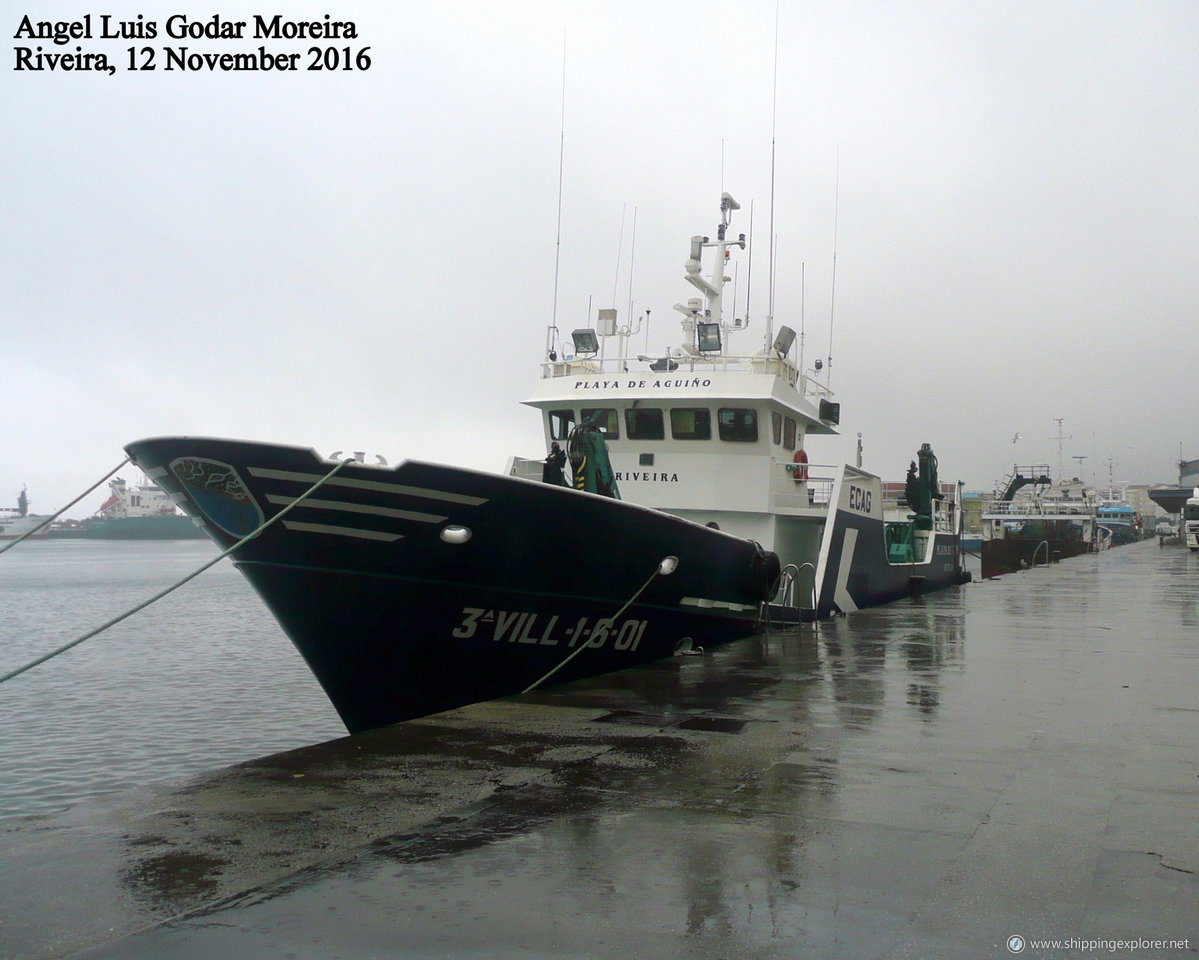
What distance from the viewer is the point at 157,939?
357 cm

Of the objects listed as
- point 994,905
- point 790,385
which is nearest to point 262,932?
point 994,905

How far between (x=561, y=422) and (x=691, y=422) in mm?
1976

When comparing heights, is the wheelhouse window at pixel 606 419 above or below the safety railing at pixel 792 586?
above

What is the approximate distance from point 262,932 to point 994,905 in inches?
101

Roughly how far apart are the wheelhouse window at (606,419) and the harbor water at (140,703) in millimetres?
5427

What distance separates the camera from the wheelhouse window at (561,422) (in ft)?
51.7

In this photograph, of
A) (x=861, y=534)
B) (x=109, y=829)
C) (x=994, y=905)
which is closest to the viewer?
(x=994, y=905)

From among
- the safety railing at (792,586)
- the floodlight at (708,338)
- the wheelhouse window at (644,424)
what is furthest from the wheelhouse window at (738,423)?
the safety railing at (792,586)

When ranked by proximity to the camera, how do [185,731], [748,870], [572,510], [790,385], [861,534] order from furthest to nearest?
[861,534]
[790,385]
[185,731]
[572,510]
[748,870]

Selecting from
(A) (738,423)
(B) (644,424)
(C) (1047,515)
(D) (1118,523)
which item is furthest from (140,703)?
(D) (1118,523)

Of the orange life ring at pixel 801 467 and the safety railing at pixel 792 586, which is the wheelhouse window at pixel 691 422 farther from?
the safety railing at pixel 792 586

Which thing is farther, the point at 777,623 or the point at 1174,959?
the point at 777,623

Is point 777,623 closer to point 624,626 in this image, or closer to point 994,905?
point 624,626

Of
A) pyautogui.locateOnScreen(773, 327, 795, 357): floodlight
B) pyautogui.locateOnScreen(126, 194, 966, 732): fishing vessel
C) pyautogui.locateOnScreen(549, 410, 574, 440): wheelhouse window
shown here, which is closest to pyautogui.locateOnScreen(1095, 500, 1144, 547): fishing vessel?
pyautogui.locateOnScreen(773, 327, 795, 357): floodlight
